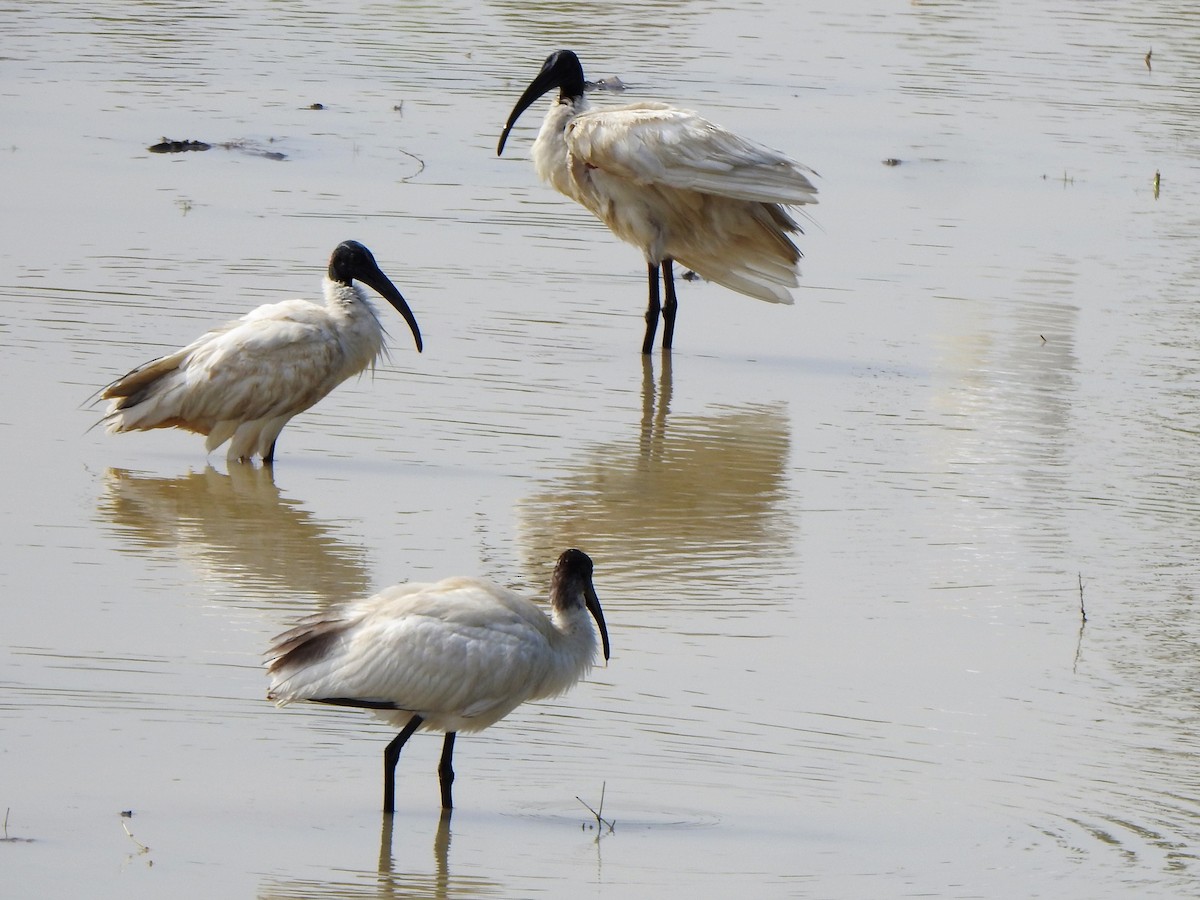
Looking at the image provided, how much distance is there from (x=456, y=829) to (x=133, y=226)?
827 centimetres

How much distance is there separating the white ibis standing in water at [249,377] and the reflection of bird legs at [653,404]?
1.36 m

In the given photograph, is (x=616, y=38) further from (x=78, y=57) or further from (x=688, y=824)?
(x=688, y=824)

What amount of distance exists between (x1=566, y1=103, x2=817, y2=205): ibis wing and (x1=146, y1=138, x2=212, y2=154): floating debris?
4582 millimetres

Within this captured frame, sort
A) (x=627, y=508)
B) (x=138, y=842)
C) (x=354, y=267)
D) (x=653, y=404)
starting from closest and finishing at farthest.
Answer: (x=138, y=842), (x=627, y=508), (x=354, y=267), (x=653, y=404)

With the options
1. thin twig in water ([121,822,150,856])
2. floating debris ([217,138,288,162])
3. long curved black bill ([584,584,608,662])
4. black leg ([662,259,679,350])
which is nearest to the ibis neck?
black leg ([662,259,679,350])

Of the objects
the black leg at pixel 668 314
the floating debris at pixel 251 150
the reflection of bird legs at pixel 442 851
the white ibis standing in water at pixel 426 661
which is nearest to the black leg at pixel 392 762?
the white ibis standing in water at pixel 426 661

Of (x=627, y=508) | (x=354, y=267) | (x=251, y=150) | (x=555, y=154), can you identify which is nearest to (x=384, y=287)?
(x=354, y=267)

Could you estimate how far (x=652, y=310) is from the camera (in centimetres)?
1179

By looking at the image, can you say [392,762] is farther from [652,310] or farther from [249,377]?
[652,310]

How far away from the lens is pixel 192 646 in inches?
266

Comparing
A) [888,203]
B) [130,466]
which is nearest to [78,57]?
[888,203]

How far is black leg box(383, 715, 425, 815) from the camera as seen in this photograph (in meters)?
5.71

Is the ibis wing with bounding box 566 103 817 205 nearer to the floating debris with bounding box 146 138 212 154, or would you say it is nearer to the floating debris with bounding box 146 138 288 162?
the floating debris with bounding box 146 138 288 162

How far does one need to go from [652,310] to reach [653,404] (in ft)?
3.78
